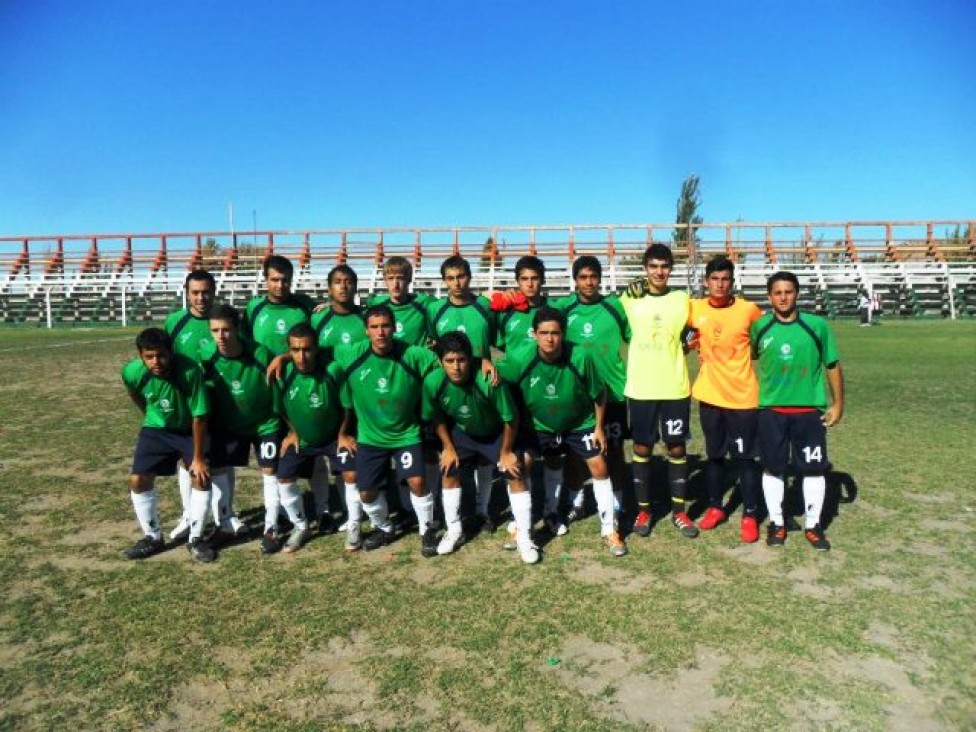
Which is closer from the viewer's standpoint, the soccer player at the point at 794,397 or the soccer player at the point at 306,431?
the soccer player at the point at 794,397

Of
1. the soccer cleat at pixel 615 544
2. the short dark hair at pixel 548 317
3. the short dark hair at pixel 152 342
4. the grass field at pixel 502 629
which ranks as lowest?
the grass field at pixel 502 629

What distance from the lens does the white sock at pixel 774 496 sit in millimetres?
4949

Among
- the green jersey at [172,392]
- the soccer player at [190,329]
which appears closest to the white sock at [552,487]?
the green jersey at [172,392]

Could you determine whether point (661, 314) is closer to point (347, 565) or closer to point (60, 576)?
point (347, 565)

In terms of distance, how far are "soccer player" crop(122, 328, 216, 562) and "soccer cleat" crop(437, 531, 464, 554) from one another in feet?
5.34

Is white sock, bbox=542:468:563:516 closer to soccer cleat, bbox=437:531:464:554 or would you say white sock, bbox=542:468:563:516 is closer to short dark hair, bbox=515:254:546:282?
soccer cleat, bbox=437:531:464:554

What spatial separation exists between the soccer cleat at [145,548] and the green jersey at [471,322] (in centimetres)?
262

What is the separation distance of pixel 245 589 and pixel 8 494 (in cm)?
342

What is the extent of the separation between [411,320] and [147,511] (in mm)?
2479

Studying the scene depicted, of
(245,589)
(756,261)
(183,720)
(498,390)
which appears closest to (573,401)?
(498,390)

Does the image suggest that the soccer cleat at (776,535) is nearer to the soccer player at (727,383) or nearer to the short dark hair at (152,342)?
the soccer player at (727,383)

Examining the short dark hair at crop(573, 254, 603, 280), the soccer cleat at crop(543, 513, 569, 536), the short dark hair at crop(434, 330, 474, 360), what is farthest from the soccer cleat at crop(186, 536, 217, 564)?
the short dark hair at crop(573, 254, 603, 280)

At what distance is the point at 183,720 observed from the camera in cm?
299

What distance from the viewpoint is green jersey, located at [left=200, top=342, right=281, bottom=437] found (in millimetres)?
4992
